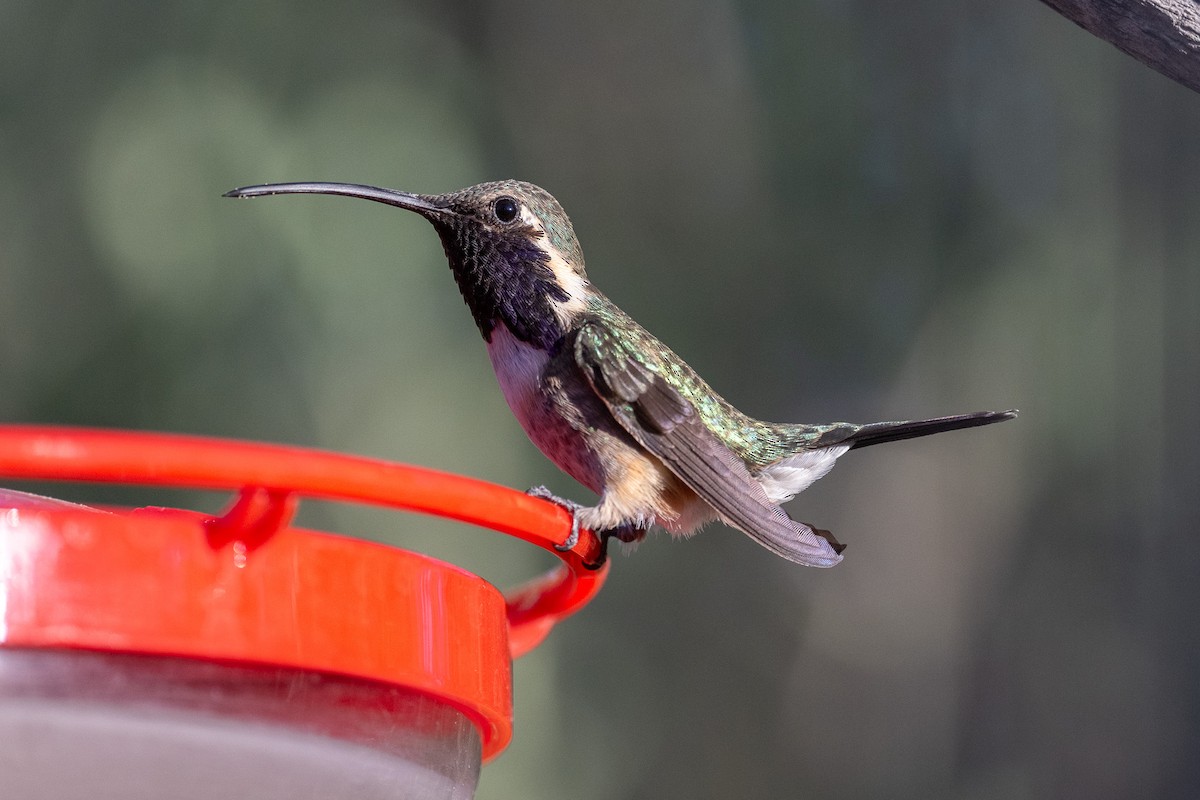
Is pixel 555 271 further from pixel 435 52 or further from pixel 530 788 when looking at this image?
pixel 435 52

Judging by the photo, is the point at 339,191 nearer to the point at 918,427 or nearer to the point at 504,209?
the point at 504,209

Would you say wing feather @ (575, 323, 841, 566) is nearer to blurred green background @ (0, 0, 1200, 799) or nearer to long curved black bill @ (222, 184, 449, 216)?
long curved black bill @ (222, 184, 449, 216)

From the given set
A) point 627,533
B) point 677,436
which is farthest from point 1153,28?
point 627,533

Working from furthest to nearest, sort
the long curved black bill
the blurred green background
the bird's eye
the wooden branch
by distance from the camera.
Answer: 1. the blurred green background
2. the bird's eye
3. the long curved black bill
4. the wooden branch

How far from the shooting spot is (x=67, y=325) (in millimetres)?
4543

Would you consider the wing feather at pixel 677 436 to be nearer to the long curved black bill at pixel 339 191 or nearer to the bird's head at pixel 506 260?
the bird's head at pixel 506 260

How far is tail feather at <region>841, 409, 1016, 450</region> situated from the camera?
1971mm

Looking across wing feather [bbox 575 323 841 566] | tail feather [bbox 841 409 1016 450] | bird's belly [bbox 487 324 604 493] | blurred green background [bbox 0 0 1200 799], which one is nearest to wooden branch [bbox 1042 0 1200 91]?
tail feather [bbox 841 409 1016 450]

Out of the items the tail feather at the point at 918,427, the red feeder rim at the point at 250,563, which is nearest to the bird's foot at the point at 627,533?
the tail feather at the point at 918,427

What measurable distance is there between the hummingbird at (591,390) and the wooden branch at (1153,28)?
671mm

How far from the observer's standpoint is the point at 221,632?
3.28 ft

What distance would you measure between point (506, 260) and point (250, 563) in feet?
3.63

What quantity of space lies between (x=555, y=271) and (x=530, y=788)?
2.49 meters

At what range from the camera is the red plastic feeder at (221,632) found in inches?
36.8
